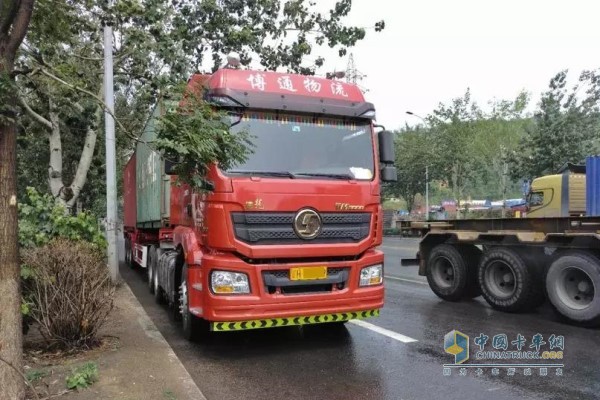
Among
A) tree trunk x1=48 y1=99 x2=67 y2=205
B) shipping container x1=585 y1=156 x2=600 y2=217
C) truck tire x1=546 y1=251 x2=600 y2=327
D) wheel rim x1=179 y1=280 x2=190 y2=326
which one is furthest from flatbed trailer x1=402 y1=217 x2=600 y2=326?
tree trunk x1=48 y1=99 x2=67 y2=205

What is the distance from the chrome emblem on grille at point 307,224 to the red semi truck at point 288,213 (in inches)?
0.4

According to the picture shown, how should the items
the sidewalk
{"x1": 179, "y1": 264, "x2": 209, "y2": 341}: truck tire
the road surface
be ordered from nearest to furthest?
the sidewalk < the road surface < {"x1": 179, "y1": 264, "x2": 209, "y2": 341}: truck tire

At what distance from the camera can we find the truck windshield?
17.8 feet

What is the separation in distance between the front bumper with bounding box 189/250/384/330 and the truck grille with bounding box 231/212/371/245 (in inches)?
9.6

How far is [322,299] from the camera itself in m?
5.43

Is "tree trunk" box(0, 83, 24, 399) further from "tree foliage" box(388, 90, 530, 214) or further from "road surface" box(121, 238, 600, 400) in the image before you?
"tree foliage" box(388, 90, 530, 214)

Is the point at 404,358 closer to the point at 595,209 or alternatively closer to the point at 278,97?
the point at 278,97

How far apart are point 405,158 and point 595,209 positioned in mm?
30862

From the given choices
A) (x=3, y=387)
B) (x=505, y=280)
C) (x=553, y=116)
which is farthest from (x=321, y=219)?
(x=553, y=116)

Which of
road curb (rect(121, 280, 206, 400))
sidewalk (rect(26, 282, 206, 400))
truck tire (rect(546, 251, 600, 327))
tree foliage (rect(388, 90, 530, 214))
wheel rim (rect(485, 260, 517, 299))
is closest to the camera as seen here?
sidewalk (rect(26, 282, 206, 400))

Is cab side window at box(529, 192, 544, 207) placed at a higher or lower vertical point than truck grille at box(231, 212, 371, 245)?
higher

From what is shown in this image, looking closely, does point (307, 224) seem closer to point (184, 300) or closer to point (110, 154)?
point (184, 300)

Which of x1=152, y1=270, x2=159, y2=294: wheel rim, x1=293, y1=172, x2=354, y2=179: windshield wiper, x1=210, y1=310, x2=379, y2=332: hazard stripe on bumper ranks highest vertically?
x1=293, y1=172, x2=354, y2=179: windshield wiper

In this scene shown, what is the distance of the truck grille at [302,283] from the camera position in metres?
5.24
